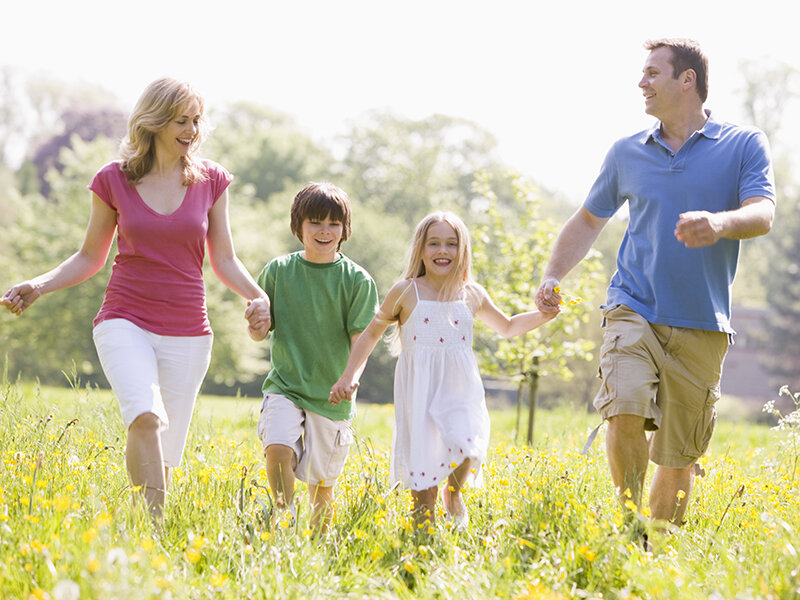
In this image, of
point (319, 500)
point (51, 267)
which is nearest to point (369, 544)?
point (319, 500)

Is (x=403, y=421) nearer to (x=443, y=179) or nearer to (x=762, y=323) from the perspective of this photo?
(x=443, y=179)

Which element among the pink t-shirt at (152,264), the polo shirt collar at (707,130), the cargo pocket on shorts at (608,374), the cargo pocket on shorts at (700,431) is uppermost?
the polo shirt collar at (707,130)

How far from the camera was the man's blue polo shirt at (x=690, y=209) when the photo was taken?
13.5 ft

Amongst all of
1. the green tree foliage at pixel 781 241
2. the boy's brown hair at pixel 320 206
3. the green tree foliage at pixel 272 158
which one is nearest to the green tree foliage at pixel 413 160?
the green tree foliage at pixel 272 158

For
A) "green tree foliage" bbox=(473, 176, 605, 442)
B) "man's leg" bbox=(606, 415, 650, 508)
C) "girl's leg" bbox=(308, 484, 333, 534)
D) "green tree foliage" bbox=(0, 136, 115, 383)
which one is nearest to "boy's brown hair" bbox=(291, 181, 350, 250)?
"girl's leg" bbox=(308, 484, 333, 534)

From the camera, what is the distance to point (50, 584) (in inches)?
111

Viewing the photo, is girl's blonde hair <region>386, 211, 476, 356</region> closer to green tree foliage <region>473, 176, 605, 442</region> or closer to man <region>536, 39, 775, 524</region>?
man <region>536, 39, 775, 524</region>

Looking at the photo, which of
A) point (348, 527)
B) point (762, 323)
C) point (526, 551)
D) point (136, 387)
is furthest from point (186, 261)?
point (762, 323)

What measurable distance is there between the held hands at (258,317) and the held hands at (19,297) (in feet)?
3.10

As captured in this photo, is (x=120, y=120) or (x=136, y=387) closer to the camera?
(x=136, y=387)

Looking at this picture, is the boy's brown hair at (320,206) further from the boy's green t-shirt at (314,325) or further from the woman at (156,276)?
the woman at (156,276)

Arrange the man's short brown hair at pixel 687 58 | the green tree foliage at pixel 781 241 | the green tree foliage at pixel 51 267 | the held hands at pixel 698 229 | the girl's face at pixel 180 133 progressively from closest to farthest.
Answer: the held hands at pixel 698 229 → the girl's face at pixel 180 133 → the man's short brown hair at pixel 687 58 → the green tree foliage at pixel 51 267 → the green tree foliage at pixel 781 241

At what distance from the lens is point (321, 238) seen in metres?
4.59

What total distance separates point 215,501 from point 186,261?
1.10 metres
